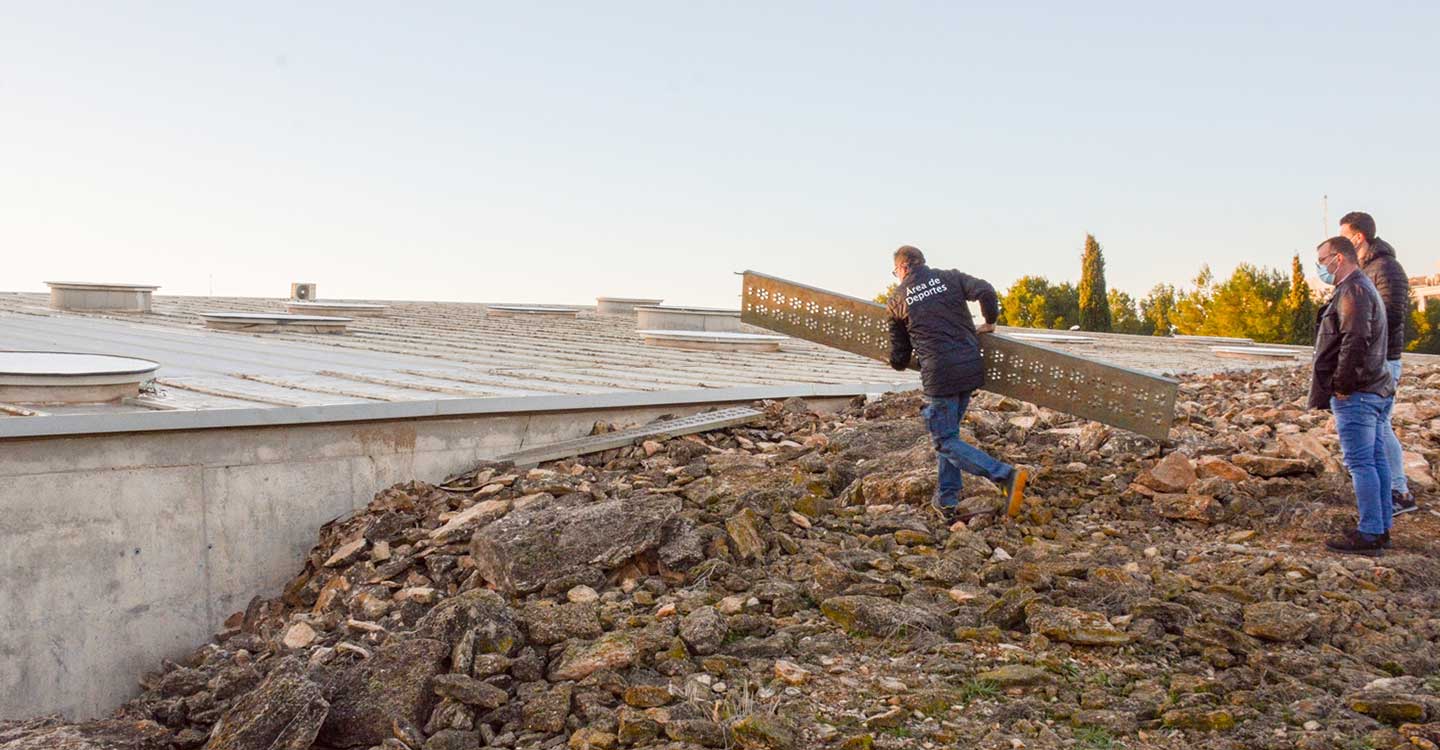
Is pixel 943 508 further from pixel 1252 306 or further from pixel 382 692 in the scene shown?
pixel 1252 306

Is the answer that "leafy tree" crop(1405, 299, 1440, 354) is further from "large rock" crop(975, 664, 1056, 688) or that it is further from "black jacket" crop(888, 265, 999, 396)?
"large rock" crop(975, 664, 1056, 688)

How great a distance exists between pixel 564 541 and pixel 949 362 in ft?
8.24

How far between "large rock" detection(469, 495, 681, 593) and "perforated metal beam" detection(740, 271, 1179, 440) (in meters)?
2.11

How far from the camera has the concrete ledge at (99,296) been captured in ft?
55.5

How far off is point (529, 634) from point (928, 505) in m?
2.86

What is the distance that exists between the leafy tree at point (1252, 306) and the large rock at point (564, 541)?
47.0m

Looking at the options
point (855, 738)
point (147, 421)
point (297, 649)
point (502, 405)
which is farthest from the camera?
point (502, 405)

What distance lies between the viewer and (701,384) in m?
9.98

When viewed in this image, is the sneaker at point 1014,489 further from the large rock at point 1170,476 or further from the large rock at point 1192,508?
the large rock at point 1170,476

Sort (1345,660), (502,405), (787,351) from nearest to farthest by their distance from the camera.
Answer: (1345,660)
(502,405)
(787,351)

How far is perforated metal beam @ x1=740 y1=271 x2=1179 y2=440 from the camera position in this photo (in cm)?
728

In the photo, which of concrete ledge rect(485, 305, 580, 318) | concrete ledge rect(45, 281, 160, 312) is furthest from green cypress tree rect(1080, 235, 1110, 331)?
concrete ledge rect(45, 281, 160, 312)

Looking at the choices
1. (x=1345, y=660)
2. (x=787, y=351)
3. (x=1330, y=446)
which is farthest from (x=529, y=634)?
(x=787, y=351)

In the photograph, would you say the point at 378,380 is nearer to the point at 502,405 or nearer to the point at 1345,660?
the point at 502,405
